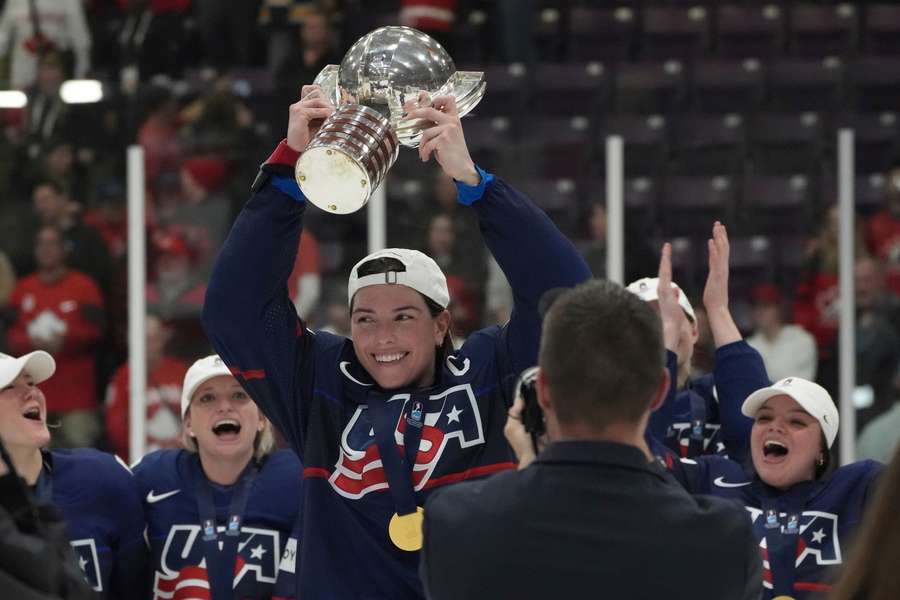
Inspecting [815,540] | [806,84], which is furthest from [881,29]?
[815,540]

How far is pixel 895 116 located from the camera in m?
6.74

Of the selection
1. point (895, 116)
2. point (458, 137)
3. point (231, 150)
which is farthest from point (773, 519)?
point (895, 116)

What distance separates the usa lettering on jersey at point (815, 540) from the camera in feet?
11.1

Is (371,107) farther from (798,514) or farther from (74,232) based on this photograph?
(74,232)

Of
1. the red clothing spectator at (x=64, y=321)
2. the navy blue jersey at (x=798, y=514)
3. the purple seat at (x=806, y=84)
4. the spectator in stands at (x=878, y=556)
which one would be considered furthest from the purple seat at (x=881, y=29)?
the spectator in stands at (x=878, y=556)

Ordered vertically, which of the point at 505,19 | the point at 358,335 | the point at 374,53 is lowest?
the point at 358,335

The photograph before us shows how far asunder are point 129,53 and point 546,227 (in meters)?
5.41

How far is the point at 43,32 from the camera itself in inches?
297

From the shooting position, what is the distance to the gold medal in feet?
9.33

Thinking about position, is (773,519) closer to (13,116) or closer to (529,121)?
(529,121)

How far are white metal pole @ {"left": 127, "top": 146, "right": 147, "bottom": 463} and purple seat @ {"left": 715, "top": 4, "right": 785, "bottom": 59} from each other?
3725mm

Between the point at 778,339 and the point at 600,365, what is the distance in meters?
4.22

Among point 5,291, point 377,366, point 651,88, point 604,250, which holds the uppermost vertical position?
point 651,88

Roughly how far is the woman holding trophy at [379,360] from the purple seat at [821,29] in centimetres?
586
